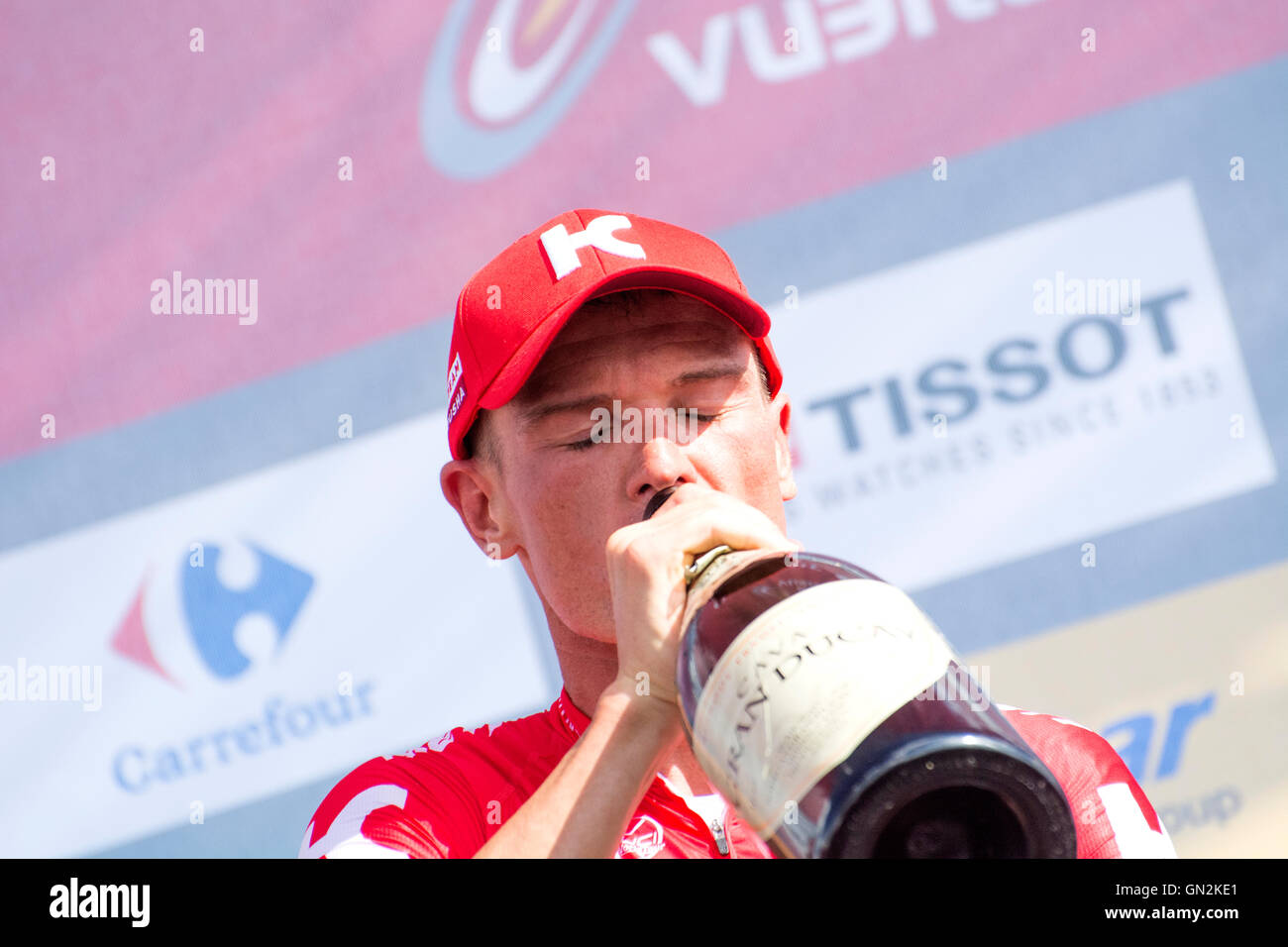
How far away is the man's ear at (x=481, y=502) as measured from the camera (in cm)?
101

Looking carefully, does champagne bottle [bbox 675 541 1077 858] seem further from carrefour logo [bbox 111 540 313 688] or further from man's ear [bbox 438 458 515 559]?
carrefour logo [bbox 111 540 313 688]

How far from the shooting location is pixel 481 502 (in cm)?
104

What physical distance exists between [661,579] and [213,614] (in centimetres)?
136

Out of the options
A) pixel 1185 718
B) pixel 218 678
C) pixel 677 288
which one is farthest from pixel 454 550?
pixel 1185 718

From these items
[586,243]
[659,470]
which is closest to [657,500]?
[659,470]

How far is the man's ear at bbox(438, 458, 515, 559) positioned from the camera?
101cm

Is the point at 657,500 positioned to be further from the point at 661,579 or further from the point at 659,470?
the point at 661,579

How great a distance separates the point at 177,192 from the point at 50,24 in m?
0.33

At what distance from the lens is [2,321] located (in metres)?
1.92

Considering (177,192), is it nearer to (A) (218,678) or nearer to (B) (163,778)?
(A) (218,678)

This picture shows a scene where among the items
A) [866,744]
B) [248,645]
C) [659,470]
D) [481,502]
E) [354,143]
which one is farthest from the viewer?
[354,143]

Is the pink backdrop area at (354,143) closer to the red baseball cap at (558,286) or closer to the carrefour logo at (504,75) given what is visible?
the carrefour logo at (504,75)

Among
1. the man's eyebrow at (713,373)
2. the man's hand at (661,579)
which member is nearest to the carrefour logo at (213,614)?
the man's eyebrow at (713,373)


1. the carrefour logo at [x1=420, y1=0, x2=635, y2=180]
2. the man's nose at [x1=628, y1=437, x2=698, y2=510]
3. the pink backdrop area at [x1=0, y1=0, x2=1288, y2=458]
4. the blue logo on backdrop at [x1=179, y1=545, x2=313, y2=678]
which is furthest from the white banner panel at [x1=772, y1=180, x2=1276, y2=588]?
the man's nose at [x1=628, y1=437, x2=698, y2=510]
